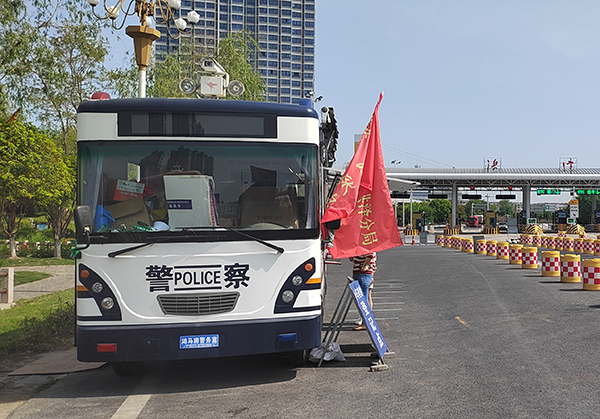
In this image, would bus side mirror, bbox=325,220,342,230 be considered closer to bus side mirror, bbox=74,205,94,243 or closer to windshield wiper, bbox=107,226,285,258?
windshield wiper, bbox=107,226,285,258

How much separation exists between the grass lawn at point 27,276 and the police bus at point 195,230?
15.5 metres

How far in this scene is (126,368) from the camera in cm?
727

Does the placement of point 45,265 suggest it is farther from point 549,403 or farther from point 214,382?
point 549,403

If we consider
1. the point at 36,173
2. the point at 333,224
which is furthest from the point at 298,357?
the point at 36,173

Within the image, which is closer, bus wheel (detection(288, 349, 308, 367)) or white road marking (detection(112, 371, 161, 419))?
white road marking (detection(112, 371, 161, 419))

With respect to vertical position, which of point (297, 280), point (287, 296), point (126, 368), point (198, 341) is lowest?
point (126, 368)

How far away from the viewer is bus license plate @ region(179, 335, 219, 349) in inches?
248

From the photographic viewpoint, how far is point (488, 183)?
70438 mm

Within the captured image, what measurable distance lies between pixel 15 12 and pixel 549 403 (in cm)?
1508

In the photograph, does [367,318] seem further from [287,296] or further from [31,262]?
[31,262]

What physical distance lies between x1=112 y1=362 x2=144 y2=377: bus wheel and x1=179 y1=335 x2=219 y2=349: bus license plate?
130cm

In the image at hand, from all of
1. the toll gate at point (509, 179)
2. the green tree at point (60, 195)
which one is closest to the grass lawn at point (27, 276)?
the green tree at point (60, 195)

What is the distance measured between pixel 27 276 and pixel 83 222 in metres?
17.8

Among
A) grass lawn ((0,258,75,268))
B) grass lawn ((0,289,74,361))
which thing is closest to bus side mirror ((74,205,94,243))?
grass lawn ((0,289,74,361))
